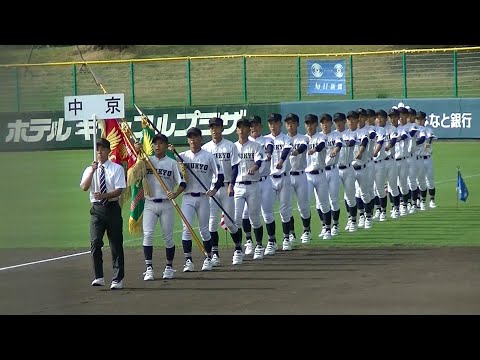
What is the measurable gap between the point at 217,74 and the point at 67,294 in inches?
1036

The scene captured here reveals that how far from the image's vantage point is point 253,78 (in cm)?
4012

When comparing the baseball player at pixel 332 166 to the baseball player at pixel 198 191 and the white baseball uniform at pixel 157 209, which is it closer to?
the baseball player at pixel 198 191

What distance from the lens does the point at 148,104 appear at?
38969mm

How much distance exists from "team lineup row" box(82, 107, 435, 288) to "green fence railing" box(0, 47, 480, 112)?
44.8ft

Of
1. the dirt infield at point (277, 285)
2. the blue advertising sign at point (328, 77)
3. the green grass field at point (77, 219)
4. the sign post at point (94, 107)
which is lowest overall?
the dirt infield at point (277, 285)

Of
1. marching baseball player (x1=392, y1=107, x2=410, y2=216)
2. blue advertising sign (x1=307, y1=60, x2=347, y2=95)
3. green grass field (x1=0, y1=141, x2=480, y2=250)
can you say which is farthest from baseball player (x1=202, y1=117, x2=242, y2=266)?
blue advertising sign (x1=307, y1=60, x2=347, y2=95)

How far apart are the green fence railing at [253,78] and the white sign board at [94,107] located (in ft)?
69.8

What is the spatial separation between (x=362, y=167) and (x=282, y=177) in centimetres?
286

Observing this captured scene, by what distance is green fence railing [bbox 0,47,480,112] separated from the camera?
36812 mm

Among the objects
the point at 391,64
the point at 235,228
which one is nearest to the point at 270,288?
the point at 235,228

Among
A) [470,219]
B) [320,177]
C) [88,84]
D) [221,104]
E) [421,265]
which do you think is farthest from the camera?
[88,84]

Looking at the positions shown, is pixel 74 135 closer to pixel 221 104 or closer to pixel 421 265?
pixel 221 104

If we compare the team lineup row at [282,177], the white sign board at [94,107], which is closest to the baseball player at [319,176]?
the team lineup row at [282,177]

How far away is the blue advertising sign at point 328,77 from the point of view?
36062 millimetres
